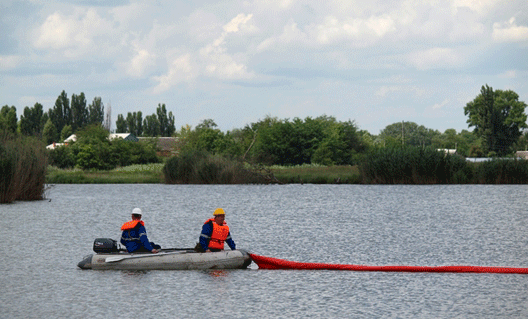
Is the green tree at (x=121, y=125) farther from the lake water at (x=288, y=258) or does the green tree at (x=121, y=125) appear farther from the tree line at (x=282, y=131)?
the lake water at (x=288, y=258)

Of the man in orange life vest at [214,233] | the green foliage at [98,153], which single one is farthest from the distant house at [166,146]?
the man in orange life vest at [214,233]

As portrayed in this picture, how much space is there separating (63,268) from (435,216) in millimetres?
21745

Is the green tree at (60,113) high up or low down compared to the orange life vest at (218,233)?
up

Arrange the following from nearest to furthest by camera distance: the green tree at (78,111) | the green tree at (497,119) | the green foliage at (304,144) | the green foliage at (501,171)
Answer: the green foliage at (501,171)
the green foliage at (304,144)
the green tree at (497,119)
the green tree at (78,111)

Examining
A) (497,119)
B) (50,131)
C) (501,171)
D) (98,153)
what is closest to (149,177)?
(98,153)

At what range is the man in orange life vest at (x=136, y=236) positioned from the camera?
55.7 ft

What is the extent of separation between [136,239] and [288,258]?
5.45 meters

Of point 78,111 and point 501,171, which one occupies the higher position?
point 78,111

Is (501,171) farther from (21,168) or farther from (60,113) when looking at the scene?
(60,113)

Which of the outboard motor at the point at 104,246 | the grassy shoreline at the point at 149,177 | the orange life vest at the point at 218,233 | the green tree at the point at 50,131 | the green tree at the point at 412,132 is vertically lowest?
the outboard motor at the point at 104,246

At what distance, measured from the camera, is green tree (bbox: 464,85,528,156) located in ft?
367

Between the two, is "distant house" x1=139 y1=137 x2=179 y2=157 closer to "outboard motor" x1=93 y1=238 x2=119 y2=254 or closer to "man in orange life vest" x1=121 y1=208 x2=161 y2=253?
"outboard motor" x1=93 y1=238 x2=119 y2=254

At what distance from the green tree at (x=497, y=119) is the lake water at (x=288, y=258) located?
69.1m

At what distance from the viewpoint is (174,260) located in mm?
17000
